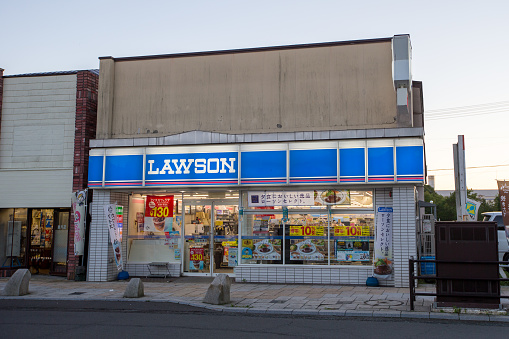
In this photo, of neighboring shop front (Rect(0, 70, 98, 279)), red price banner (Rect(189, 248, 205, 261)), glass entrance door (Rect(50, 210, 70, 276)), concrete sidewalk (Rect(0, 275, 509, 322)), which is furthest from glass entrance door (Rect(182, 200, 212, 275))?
glass entrance door (Rect(50, 210, 70, 276))

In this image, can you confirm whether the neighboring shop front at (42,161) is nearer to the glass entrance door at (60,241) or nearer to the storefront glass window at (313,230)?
the glass entrance door at (60,241)

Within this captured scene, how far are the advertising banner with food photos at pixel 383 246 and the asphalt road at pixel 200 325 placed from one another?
4641 mm

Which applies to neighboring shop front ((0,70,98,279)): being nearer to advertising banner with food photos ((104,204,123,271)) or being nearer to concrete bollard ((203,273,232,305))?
advertising banner with food photos ((104,204,123,271))

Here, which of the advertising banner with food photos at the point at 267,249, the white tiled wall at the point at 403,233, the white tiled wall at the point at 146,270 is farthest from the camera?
the white tiled wall at the point at 146,270

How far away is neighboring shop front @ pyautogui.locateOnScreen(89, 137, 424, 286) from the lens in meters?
14.4

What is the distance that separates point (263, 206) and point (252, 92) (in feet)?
11.6

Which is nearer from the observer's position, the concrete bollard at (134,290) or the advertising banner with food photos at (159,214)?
the concrete bollard at (134,290)

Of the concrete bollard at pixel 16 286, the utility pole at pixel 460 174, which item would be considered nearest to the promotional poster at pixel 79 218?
the concrete bollard at pixel 16 286

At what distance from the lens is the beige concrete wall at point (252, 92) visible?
14984mm

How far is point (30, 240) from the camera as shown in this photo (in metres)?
18.2

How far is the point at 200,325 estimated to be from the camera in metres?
9.28

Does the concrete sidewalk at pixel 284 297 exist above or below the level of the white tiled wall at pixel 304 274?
below

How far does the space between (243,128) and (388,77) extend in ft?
14.9

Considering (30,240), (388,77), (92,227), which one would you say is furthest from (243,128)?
(30,240)
